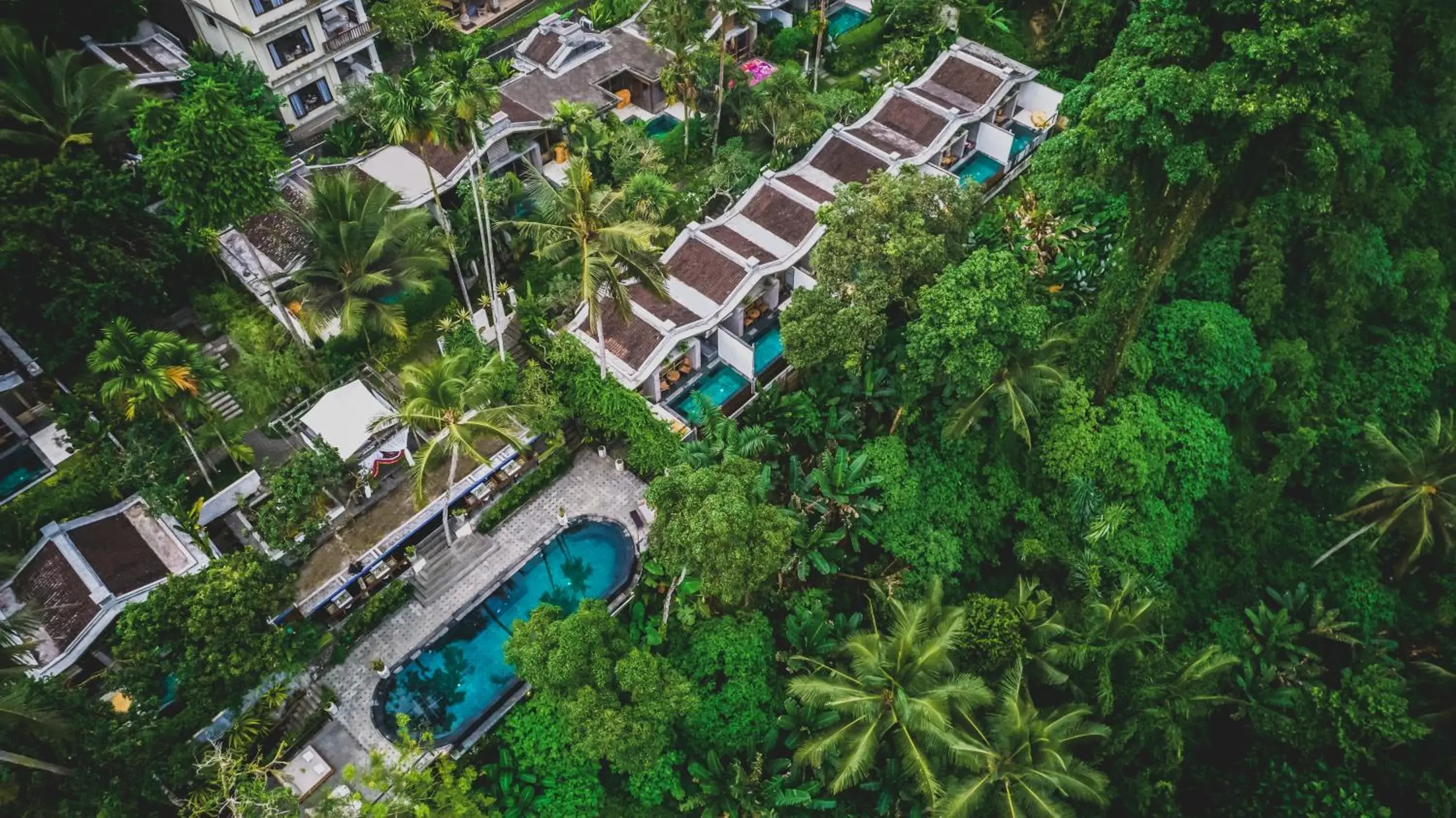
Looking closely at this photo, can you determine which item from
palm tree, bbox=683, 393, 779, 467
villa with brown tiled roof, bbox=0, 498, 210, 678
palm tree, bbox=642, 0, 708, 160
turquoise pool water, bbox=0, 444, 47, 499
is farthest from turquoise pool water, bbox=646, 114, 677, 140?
turquoise pool water, bbox=0, 444, 47, 499

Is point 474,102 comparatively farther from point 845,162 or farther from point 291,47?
point 291,47

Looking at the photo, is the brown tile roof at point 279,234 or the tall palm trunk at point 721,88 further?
the tall palm trunk at point 721,88

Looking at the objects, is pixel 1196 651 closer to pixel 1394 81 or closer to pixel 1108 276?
A: pixel 1108 276

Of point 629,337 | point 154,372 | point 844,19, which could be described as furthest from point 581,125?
point 844,19

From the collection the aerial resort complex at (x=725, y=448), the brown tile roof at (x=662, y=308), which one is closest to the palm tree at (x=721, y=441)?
the aerial resort complex at (x=725, y=448)

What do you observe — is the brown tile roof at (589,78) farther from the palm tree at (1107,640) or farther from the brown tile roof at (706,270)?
the palm tree at (1107,640)

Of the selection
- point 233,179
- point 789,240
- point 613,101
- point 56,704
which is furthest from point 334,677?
point 613,101

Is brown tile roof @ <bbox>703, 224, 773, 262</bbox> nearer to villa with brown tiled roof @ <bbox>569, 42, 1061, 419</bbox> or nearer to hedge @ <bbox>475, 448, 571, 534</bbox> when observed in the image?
villa with brown tiled roof @ <bbox>569, 42, 1061, 419</bbox>
